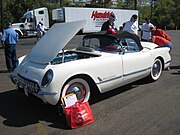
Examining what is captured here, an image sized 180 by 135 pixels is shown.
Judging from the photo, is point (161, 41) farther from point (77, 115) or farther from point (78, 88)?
point (77, 115)

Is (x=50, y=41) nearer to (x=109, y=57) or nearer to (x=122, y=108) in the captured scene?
(x=109, y=57)

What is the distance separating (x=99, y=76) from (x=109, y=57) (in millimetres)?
534

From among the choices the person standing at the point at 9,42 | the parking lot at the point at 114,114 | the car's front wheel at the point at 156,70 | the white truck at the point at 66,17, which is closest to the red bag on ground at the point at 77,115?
the parking lot at the point at 114,114

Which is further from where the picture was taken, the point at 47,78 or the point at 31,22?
the point at 31,22

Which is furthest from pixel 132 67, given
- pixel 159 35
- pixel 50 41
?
pixel 159 35

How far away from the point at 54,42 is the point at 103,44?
4.38 ft

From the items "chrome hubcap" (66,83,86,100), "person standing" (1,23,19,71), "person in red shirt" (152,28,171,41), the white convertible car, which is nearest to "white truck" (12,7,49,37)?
"person standing" (1,23,19,71)

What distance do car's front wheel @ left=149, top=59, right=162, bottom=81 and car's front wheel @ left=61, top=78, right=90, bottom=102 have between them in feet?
7.32

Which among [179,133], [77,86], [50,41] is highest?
[50,41]

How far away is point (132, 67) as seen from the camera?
4.95 metres

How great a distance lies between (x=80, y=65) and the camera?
13.2 feet

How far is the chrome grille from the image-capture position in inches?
149

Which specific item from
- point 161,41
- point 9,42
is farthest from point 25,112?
point 161,41

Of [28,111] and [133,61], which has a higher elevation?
[133,61]
